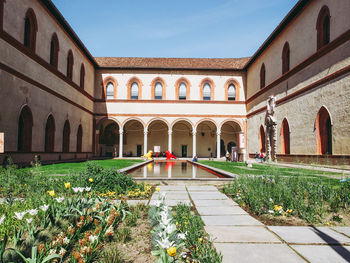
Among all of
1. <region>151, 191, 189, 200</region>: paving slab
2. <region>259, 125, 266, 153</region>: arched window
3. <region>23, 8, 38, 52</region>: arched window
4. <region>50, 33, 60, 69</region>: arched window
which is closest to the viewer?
<region>151, 191, 189, 200</region>: paving slab

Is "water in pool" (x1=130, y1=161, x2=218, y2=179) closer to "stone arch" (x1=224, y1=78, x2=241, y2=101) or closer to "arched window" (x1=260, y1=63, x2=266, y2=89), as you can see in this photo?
"arched window" (x1=260, y1=63, x2=266, y2=89)

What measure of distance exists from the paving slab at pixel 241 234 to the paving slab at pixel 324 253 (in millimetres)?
283

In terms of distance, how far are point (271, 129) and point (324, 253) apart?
61.6 ft

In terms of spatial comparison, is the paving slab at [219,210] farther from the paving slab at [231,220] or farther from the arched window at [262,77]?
the arched window at [262,77]

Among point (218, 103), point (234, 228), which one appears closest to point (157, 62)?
point (218, 103)

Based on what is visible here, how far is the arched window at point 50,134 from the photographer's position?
16484 millimetres

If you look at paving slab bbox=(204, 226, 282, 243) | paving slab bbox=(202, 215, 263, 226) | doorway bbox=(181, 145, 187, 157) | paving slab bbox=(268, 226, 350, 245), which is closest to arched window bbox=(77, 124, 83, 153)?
doorway bbox=(181, 145, 187, 157)

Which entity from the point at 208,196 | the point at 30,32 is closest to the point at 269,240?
the point at 208,196

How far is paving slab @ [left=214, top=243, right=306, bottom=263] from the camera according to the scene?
209 cm

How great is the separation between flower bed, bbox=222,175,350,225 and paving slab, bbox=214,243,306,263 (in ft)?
3.69

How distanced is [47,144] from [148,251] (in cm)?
1643

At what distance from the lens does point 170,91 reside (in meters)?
27.2

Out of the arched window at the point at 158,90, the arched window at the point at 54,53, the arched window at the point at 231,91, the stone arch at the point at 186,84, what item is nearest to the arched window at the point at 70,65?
the arched window at the point at 54,53

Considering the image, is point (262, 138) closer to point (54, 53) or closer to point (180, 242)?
point (54, 53)
